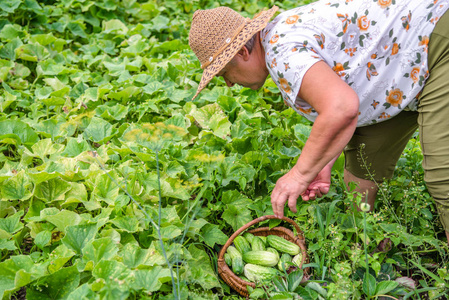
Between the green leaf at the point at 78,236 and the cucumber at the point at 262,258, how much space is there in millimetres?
758

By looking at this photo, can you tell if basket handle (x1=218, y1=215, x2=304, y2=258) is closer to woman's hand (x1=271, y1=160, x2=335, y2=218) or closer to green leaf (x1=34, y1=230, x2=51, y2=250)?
woman's hand (x1=271, y1=160, x2=335, y2=218)

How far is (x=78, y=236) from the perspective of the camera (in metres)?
2.29

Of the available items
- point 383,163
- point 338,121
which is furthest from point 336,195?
point 338,121

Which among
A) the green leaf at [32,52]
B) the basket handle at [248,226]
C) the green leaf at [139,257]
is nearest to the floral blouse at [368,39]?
the basket handle at [248,226]

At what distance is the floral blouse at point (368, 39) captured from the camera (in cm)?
208

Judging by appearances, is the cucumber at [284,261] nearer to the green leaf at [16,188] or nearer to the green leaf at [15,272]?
the green leaf at [15,272]

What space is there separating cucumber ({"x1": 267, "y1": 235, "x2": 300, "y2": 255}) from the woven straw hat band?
959mm

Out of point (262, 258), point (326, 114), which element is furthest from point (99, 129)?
point (326, 114)

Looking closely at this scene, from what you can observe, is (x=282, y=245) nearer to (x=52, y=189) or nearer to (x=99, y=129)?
(x=52, y=189)

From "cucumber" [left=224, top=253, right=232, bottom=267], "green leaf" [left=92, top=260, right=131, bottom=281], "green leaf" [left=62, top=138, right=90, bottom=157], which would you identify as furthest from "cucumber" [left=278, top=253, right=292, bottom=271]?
"green leaf" [left=62, top=138, right=90, bottom=157]

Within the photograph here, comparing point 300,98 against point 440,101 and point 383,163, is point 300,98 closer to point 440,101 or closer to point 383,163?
point 440,101

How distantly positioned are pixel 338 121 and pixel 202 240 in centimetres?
106

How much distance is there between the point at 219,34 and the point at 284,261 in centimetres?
114

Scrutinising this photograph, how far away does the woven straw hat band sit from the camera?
2236mm
